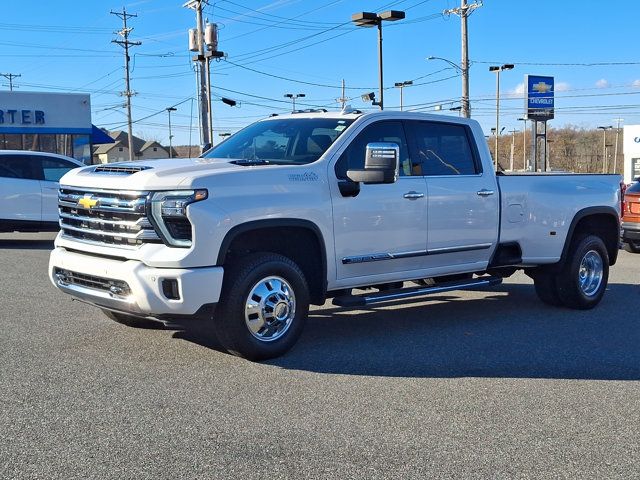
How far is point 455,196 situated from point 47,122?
30710 mm

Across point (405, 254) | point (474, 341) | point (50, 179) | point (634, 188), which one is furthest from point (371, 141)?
point (50, 179)

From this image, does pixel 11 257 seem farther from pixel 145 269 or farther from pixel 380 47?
pixel 380 47

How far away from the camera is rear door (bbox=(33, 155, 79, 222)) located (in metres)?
14.6

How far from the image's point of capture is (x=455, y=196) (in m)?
7.26

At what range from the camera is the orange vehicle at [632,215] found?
13.7 meters

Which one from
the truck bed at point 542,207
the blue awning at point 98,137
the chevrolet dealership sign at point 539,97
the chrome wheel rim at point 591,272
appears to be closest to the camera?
the truck bed at point 542,207

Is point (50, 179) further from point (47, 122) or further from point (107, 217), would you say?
point (47, 122)

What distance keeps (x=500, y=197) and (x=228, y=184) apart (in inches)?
130

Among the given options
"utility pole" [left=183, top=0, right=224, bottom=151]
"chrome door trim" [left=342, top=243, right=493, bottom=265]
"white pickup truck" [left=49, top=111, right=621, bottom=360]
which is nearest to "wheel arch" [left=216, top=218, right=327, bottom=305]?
"white pickup truck" [left=49, top=111, right=621, bottom=360]

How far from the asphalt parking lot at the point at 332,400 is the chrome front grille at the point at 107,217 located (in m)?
0.87

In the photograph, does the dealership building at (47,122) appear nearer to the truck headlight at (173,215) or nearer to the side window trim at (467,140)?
the side window trim at (467,140)

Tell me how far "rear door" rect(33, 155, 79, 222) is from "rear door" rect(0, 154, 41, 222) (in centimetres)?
10

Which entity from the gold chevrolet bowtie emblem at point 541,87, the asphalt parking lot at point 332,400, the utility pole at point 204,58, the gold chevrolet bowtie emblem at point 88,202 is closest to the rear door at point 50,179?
the asphalt parking lot at point 332,400

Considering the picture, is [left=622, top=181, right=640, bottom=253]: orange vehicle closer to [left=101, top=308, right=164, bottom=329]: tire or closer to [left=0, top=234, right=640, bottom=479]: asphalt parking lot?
[left=0, top=234, right=640, bottom=479]: asphalt parking lot
